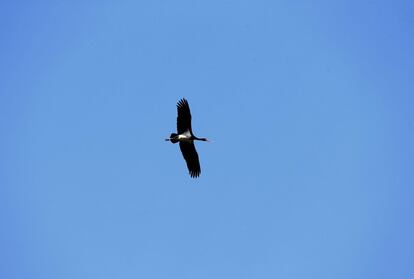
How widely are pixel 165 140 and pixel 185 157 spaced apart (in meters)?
1.55

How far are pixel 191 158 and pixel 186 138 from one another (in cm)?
151

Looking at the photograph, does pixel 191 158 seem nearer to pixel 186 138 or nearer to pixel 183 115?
pixel 186 138

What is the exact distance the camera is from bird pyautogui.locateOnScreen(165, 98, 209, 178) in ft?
102

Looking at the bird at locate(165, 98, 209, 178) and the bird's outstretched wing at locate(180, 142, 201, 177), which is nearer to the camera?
the bird at locate(165, 98, 209, 178)

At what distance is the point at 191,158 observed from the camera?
32562mm

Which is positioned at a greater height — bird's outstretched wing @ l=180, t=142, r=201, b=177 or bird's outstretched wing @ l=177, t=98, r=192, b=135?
bird's outstretched wing @ l=177, t=98, r=192, b=135

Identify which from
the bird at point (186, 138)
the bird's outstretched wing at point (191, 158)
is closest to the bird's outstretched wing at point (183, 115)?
the bird at point (186, 138)

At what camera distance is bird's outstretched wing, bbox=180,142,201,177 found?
106ft

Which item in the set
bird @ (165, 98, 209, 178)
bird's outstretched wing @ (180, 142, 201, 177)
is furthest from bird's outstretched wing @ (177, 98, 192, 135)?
bird's outstretched wing @ (180, 142, 201, 177)

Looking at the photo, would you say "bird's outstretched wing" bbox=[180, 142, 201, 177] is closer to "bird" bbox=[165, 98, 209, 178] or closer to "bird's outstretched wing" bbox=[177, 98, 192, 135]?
"bird" bbox=[165, 98, 209, 178]

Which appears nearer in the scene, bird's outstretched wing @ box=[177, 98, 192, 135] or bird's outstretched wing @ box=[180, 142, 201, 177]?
bird's outstretched wing @ box=[177, 98, 192, 135]

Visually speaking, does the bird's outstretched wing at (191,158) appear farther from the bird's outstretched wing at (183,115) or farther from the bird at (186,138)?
the bird's outstretched wing at (183,115)

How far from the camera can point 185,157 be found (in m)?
32.6

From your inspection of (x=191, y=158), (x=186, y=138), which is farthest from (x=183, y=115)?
(x=191, y=158)
